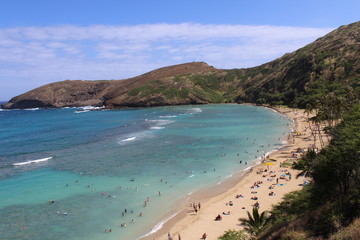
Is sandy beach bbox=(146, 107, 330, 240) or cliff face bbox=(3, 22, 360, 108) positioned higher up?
cliff face bbox=(3, 22, 360, 108)

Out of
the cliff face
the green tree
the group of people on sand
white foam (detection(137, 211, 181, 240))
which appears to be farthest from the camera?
the cliff face

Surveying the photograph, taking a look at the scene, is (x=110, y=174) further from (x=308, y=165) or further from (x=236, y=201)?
(x=308, y=165)

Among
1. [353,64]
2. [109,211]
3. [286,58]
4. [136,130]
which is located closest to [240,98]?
[286,58]

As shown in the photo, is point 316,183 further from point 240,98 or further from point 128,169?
point 240,98

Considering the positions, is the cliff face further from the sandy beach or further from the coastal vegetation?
the coastal vegetation

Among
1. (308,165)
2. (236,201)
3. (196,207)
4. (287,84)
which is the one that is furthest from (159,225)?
(287,84)

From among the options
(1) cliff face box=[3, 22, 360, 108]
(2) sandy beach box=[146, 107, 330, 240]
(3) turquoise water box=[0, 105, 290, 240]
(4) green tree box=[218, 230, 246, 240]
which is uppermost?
(1) cliff face box=[3, 22, 360, 108]

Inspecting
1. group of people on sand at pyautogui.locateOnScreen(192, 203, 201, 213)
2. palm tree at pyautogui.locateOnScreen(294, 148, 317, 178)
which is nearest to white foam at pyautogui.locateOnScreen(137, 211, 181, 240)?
group of people on sand at pyautogui.locateOnScreen(192, 203, 201, 213)

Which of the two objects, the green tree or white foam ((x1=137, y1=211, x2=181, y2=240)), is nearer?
the green tree
